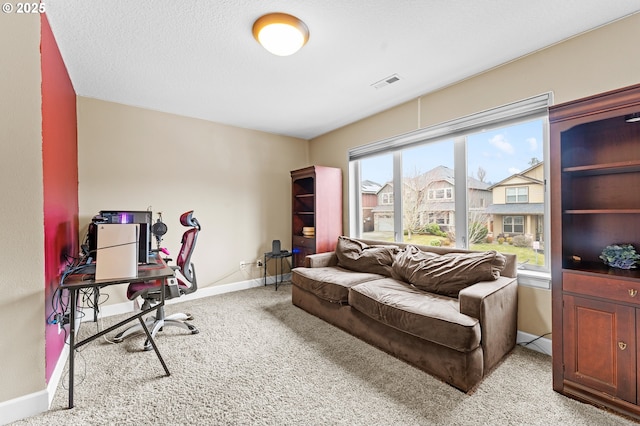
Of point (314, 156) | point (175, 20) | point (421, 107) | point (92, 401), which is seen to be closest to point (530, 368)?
point (421, 107)

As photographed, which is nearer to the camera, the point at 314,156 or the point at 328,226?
→ the point at 328,226

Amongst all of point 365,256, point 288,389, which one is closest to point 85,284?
point 288,389

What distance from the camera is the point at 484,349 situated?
1.90m

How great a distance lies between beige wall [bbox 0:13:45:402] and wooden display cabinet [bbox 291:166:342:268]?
2974 millimetres

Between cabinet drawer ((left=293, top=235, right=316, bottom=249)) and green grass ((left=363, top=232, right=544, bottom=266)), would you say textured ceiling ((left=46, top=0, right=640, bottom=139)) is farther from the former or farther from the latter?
cabinet drawer ((left=293, top=235, right=316, bottom=249))

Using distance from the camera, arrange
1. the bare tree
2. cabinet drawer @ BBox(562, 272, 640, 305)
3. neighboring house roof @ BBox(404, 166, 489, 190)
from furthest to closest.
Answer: the bare tree → neighboring house roof @ BBox(404, 166, 489, 190) → cabinet drawer @ BBox(562, 272, 640, 305)

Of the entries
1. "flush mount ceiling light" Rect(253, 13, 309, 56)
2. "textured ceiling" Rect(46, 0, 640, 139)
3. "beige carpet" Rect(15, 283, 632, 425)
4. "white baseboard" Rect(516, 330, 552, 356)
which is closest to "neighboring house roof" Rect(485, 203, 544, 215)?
"white baseboard" Rect(516, 330, 552, 356)

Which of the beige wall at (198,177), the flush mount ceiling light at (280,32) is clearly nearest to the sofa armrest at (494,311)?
the flush mount ceiling light at (280,32)

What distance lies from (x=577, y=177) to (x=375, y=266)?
1952 millimetres

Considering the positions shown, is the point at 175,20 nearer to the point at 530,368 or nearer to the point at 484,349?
the point at 484,349

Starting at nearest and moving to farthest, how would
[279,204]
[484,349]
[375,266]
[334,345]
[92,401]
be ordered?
[92,401], [484,349], [334,345], [375,266], [279,204]

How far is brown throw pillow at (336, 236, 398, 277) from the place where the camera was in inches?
126

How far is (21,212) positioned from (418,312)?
8.67ft

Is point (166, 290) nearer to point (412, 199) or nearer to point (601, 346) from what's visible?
point (412, 199)
